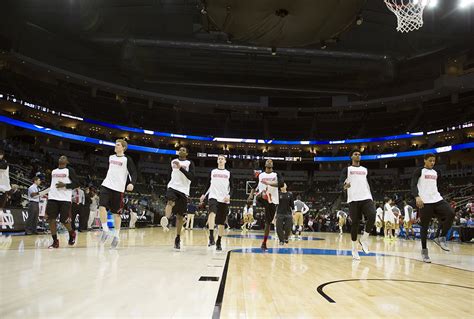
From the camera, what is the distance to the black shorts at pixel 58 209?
26.3 ft

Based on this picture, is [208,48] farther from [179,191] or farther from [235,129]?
[179,191]

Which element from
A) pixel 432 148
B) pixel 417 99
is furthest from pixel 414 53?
pixel 432 148

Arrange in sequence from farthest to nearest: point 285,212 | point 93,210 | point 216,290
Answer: point 93,210 → point 285,212 → point 216,290

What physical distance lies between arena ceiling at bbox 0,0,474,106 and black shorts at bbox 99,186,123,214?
67.2 feet

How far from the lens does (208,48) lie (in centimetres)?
3127

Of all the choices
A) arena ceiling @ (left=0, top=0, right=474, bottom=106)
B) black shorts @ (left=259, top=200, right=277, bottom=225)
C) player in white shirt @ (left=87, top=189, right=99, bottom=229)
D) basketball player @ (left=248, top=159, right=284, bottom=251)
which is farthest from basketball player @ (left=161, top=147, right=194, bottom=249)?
arena ceiling @ (left=0, top=0, right=474, bottom=106)

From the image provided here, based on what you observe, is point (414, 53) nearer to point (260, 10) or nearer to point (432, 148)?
point (432, 148)

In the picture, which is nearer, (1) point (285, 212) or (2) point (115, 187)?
(2) point (115, 187)

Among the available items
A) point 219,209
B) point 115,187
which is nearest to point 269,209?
point 219,209

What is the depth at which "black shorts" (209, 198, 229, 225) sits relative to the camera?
28.9ft

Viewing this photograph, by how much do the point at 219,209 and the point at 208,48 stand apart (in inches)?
962

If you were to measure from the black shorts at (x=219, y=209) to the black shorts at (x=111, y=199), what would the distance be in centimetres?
200

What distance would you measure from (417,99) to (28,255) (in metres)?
41.6

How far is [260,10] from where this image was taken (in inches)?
238
